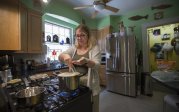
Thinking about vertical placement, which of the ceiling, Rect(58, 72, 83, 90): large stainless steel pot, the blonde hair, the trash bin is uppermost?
the ceiling

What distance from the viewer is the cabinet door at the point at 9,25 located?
2.18 meters

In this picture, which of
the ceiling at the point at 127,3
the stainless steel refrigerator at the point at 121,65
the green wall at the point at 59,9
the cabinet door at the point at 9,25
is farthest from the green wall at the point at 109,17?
the stainless steel refrigerator at the point at 121,65

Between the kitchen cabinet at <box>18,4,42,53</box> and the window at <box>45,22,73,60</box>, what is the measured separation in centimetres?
69

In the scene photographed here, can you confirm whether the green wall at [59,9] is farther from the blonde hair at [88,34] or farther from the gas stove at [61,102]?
the gas stove at [61,102]

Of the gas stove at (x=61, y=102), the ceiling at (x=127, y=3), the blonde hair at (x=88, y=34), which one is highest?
the ceiling at (x=127, y=3)

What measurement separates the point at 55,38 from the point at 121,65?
2.12 meters

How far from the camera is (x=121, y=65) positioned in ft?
11.1

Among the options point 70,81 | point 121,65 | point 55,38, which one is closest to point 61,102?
point 70,81

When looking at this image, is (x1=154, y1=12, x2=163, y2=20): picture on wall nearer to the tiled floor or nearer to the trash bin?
the trash bin

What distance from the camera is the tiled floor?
99.2 inches

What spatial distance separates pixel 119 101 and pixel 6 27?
2.91 m

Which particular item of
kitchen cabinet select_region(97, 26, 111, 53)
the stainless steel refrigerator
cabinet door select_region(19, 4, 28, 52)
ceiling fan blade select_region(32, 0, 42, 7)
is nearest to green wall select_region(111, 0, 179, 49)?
kitchen cabinet select_region(97, 26, 111, 53)

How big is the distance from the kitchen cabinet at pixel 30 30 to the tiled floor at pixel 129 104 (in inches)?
79.8

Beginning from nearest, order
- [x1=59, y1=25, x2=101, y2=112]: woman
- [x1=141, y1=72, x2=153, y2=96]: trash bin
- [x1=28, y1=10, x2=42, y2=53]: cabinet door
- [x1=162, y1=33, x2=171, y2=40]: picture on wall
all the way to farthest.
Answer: [x1=59, y1=25, x2=101, y2=112]: woman
[x1=28, y1=10, x2=42, y2=53]: cabinet door
[x1=141, y1=72, x2=153, y2=96]: trash bin
[x1=162, y1=33, x2=171, y2=40]: picture on wall
